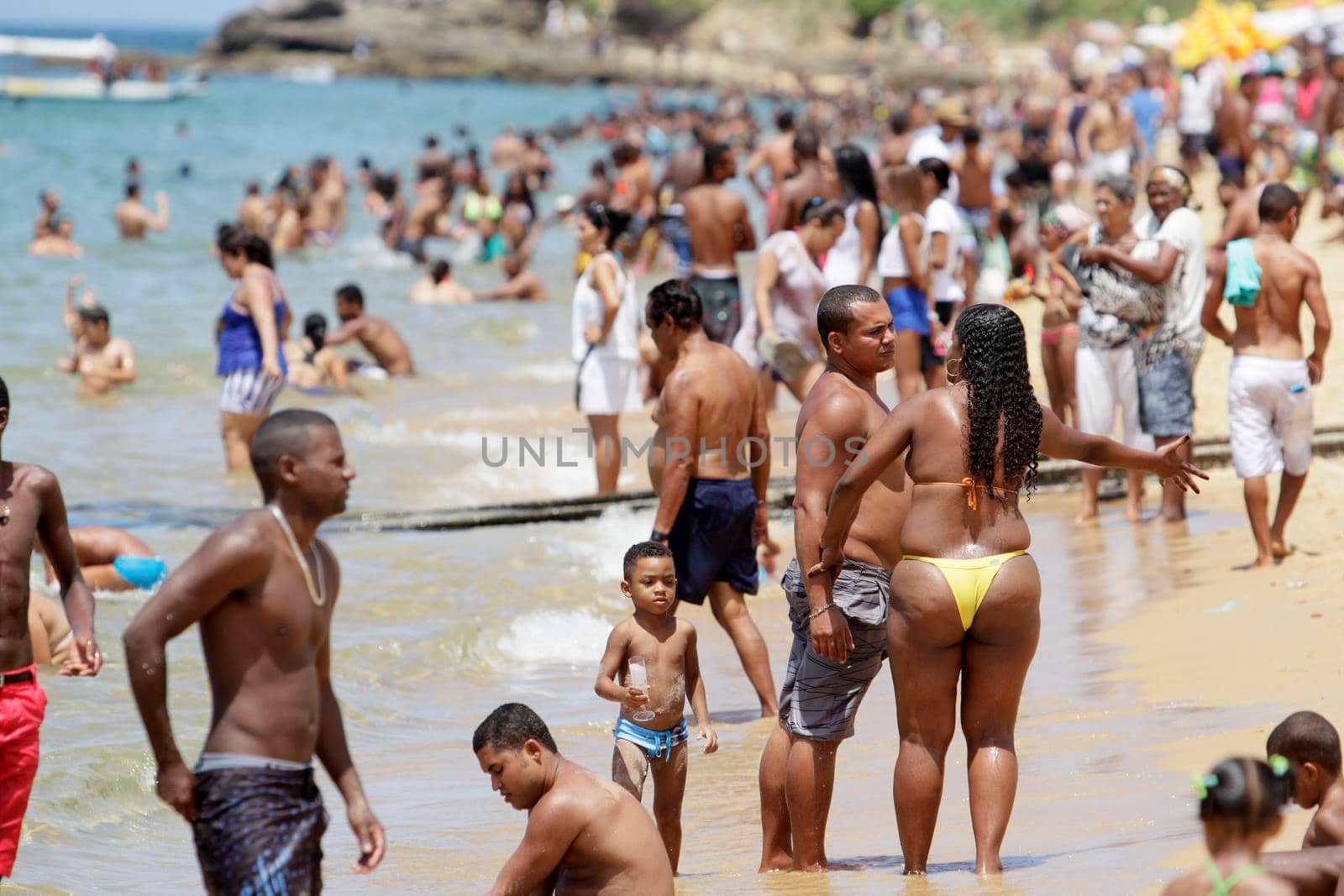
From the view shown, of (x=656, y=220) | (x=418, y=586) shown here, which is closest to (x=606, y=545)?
(x=418, y=586)

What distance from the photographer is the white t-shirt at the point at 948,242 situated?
10250mm

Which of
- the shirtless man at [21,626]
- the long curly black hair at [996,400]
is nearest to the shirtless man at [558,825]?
the shirtless man at [21,626]

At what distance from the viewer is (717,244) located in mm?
10930

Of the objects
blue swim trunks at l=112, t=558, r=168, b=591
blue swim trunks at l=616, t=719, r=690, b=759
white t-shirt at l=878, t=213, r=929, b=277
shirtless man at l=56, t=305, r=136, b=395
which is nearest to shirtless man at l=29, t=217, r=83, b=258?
shirtless man at l=56, t=305, r=136, b=395

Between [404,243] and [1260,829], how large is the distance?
2210 cm

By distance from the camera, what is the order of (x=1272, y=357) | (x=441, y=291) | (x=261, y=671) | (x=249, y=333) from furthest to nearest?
(x=441, y=291)
(x=249, y=333)
(x=1272, y=357)
(x=261, y=671)

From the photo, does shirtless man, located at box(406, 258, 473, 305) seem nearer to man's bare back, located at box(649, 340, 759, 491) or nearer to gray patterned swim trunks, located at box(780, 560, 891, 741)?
man's bare back, located at box(649, 340, 759, 491)

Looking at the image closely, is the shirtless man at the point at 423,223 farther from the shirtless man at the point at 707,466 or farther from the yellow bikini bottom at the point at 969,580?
the yellow bikini bottom at the point at 969,580

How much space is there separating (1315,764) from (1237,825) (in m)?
0.69

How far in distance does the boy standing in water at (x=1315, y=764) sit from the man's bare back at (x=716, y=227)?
24.0ft

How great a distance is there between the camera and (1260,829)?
10.4 feet

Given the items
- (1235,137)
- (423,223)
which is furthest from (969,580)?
(423,223)

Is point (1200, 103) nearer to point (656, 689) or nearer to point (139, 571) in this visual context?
point (139, 571)

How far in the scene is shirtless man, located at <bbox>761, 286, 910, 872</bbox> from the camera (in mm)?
4820
